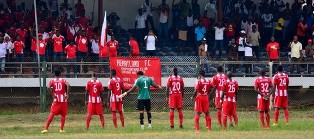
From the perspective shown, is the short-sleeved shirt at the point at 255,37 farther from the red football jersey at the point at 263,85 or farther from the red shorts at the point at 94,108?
the red shorts at the point at 94,108

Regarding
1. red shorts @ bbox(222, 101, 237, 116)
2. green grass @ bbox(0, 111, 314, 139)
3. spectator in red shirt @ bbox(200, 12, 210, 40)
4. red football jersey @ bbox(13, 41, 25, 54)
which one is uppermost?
spectator in red shirt @ bbox(200, 12, 210, 40)

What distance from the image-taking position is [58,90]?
30.2 m

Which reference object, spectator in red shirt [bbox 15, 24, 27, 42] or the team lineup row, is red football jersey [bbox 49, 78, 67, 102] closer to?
the team lineup row

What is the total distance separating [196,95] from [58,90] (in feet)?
13.5

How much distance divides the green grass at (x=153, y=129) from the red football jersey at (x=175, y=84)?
3.93 feet

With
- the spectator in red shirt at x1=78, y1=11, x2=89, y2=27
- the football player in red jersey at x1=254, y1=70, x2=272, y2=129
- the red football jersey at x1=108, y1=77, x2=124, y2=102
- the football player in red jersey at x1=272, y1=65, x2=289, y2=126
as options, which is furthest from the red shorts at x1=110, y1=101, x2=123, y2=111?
the spectator in red shirt at x1=78, y1=11, x2=89, y2=27

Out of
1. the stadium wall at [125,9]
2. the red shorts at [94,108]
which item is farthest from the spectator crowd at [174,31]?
the red shorts at [94,108]

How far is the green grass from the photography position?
92.2 ft

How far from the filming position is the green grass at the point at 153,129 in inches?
1106

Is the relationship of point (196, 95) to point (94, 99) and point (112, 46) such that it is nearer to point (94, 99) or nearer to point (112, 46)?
point (94, 99)

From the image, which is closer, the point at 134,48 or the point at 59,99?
the point at 59,99

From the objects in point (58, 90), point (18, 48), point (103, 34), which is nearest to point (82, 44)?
point (18, 48)

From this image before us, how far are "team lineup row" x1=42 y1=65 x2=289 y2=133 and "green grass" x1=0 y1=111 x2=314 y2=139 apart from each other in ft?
1.55

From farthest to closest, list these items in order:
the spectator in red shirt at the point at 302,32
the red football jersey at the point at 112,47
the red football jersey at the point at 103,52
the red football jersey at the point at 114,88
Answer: the spectator in red shirt at the point at 302,32 → the red football jersey at the point at 112,47 → the red football jersey at the point at 103,52 → the red football jersey at the point at 114,88
